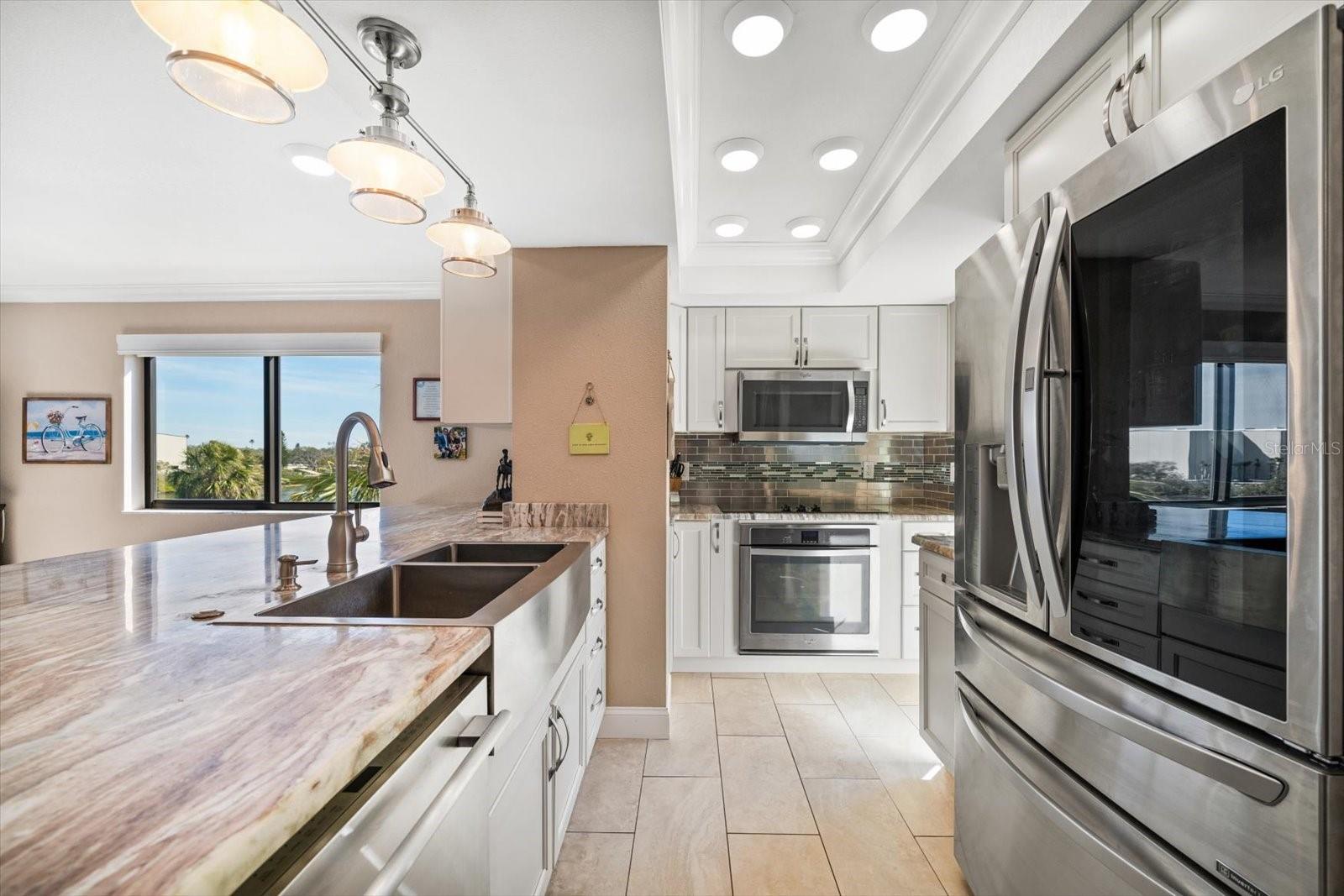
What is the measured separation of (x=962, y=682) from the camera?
158cm

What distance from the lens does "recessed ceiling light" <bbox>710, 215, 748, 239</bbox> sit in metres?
2.88

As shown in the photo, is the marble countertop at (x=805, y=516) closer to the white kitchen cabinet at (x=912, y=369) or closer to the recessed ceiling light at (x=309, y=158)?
the white kitchen cabinet at (x=912, y=369)

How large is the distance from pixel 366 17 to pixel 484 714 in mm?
1516

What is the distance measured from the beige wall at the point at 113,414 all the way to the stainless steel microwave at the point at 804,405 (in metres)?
1.74

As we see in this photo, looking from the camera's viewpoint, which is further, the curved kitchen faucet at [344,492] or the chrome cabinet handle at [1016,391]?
the curved kitchen faucet at [344,492]

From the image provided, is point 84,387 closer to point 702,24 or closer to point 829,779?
point 702,24

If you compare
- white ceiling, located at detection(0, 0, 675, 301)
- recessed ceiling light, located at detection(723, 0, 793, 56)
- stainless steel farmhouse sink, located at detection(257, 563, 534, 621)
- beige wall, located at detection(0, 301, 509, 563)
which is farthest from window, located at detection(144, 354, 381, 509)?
recessed ceiling light, located at detection(723, 0, 793, 56)

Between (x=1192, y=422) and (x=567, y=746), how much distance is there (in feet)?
5.44

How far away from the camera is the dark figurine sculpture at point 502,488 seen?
301 centimetres

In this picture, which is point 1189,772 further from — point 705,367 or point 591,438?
point 705,367

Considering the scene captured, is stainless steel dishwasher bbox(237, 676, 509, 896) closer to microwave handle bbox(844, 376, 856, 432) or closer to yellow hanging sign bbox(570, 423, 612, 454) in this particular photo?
yellow hanging sign bbox(570, 423, 612, 454)

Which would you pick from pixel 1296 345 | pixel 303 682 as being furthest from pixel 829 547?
pixel 303 682

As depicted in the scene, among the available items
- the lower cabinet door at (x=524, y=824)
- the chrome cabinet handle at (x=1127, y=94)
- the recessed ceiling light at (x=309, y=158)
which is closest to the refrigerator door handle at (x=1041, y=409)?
the chrome cabinet handle at (x=1127, y=94)

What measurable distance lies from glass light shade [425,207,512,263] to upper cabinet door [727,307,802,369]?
2.24m
